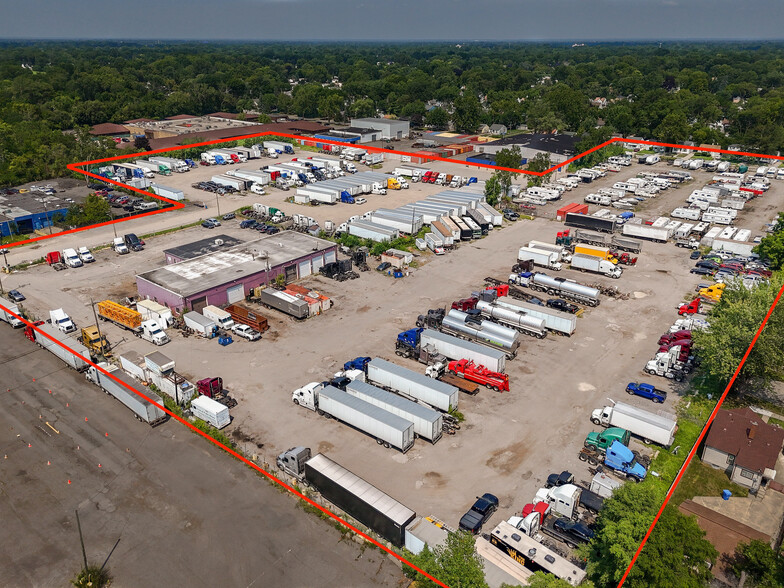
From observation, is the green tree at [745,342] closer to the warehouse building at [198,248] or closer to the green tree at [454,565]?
the green tree at [454,565]

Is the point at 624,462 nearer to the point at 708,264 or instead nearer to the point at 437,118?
the point at 708,264

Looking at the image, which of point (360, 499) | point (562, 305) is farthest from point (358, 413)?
point (562, 305)

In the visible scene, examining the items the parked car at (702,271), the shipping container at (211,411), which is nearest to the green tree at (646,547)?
the shipping container at (211,411)

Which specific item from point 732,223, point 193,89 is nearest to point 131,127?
point 193,89

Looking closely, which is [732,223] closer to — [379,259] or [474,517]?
[379,259]

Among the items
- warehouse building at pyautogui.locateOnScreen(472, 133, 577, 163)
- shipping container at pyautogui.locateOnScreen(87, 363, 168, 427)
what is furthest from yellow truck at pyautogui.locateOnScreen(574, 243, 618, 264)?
warehouse building at pyautogui.locateOnScreen(472, 133, 577, 163)

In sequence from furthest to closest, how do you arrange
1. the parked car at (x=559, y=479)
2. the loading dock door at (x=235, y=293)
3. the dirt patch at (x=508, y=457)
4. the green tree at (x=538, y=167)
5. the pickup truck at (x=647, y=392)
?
the green tree at (x=538, y=167), the loading dock door at (x=235, y=293), the pickup truck at (x=647, y=392), the dirt patch at (x=508, y=457), the parked car at (x=559, y=479)

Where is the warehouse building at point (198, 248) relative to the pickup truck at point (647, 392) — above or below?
above
